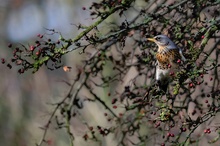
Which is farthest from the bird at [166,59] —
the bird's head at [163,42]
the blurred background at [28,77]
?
the blurred background at [28,77]

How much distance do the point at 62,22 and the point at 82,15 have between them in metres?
1.11

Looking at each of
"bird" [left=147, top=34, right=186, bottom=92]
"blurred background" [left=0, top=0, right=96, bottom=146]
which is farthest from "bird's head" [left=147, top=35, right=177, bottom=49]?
"blurred background" [left=0, top=0, right=96, bottom=146]

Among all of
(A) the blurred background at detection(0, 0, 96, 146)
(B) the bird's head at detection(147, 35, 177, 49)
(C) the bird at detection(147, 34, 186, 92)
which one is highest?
(A) the blurred background at detection(0, 0, 96, 146)

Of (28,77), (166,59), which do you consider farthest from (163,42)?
(28,77)

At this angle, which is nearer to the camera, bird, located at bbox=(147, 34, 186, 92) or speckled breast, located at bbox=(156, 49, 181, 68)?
bird, located at bbox=(147, 34, 186, 92)

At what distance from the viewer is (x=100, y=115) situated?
12609 millimetres

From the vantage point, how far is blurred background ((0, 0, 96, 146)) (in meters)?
13.4

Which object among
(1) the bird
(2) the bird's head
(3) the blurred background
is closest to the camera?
(1) the bird

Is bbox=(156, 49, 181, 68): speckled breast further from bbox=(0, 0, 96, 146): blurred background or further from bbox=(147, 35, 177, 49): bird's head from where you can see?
bbox=(0, 0, 96, 146): blurred background

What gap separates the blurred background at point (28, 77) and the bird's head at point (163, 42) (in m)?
7.52

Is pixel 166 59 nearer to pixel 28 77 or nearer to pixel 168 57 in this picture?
pixel 168 57

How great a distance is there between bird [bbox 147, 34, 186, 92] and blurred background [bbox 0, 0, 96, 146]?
7.64m

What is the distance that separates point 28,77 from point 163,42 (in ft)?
36.0

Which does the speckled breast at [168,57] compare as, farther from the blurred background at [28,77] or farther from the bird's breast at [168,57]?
the blurred background at [28,77]
